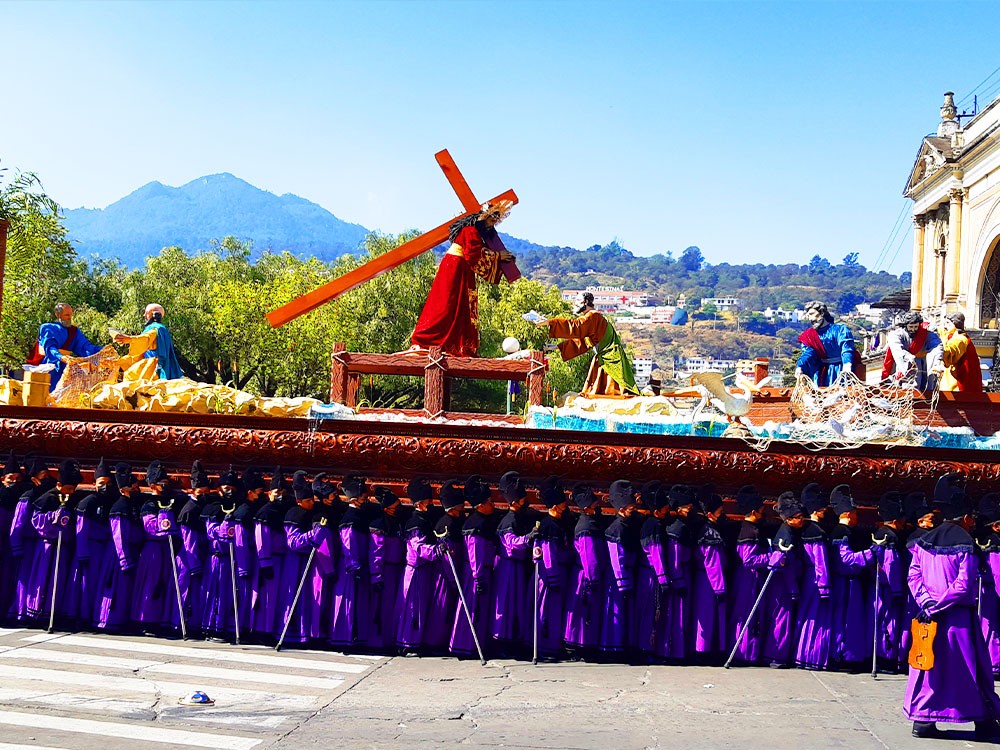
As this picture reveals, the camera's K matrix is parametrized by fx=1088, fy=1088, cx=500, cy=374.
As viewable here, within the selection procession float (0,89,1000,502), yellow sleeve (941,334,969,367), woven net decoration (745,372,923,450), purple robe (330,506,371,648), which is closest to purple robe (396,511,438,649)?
purple robe (330,506,371,648)

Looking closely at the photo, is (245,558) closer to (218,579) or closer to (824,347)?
(218,579)

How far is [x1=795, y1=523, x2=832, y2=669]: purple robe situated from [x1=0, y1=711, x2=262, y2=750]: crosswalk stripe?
18.2 feet

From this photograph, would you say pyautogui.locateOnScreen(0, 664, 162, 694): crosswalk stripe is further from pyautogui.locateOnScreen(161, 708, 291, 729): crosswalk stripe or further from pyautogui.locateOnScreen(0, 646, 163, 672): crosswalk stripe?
pyautogui.locateOnScreen(161, 708, 291, 729): crosswalk stripe

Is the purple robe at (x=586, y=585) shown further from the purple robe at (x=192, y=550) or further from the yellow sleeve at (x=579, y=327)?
the purple robe at (x=192, y=550)

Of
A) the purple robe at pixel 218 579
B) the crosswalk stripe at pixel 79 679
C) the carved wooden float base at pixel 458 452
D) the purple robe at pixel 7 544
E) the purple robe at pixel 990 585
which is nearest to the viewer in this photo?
the crosswalk stripe at pixel 79 679

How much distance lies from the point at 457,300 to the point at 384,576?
13.4ft

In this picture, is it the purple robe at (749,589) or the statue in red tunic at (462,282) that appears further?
the statue in red tunic at (462,282)

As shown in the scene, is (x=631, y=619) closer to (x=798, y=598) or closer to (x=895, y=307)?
(x=798, y=598)

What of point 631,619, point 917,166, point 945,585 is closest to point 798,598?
point 631,619

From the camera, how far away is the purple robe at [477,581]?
11.0m

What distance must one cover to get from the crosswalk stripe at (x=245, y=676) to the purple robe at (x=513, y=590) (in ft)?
6.12

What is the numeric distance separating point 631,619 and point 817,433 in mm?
2710

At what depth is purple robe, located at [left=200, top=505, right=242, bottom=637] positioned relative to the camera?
1141cm

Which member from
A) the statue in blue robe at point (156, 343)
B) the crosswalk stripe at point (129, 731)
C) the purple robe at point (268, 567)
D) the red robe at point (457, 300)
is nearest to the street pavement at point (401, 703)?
the crosswalk stripe at point (129, 731)
